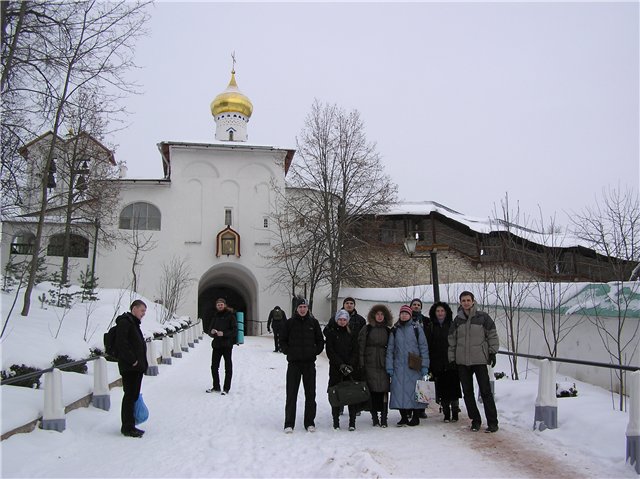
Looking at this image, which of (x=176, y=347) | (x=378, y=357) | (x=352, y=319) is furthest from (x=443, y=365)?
(x=176, y=347)

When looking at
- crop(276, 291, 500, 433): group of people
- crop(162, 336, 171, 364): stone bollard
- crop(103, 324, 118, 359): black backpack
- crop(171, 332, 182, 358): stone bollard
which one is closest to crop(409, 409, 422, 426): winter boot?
crop(276, 291, 500, 433): group of people

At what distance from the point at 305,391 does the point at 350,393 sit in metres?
0.59

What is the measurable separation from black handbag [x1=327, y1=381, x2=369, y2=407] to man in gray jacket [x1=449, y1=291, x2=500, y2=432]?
3.80 feet

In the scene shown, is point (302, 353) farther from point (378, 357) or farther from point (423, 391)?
point (423, 391)

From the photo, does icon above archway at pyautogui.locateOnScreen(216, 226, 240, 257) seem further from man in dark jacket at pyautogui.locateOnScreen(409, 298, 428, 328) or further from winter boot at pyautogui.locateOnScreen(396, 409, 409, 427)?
winter boot at pyautogui.locateOnScreen(396, 409, 409, 427)

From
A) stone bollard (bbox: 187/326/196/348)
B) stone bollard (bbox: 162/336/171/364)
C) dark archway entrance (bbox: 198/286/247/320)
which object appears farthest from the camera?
dark archway entrance (bbox: 198/286/247/320)

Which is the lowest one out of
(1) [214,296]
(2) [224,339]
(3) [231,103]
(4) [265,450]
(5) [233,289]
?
(4) [265,450]

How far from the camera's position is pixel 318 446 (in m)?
6.05

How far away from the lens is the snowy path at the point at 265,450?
5098mm

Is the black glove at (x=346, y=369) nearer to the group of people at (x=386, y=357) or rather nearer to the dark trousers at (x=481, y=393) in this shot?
the group of people at (x=386, y=357)

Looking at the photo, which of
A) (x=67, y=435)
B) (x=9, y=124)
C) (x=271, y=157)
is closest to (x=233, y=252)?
(x=271, y=157)

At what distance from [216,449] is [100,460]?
1181 mm

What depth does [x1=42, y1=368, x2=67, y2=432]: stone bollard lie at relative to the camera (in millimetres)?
6098

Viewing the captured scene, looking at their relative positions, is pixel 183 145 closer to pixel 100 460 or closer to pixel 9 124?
pixel 9 124
